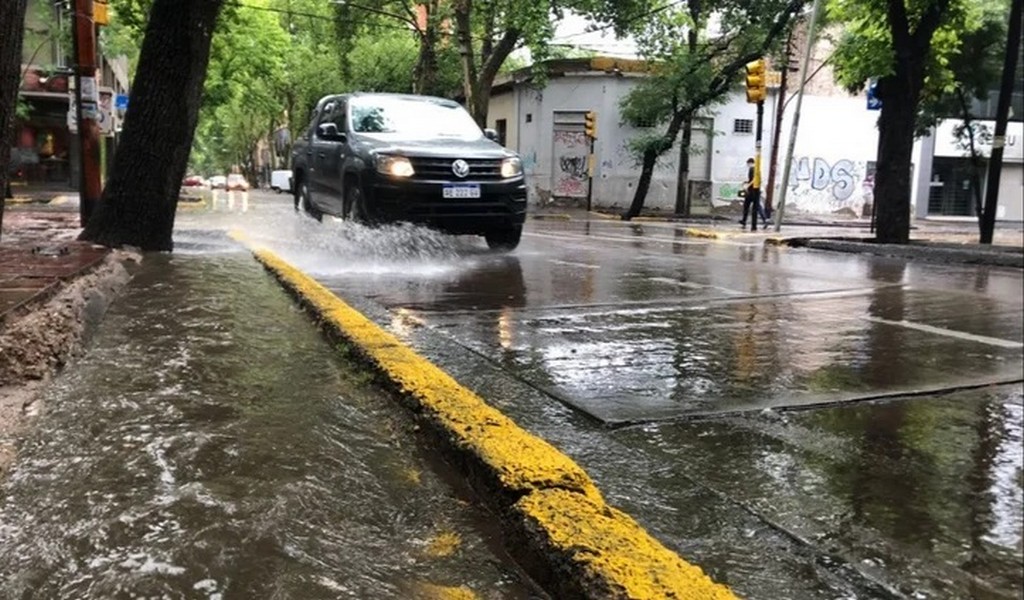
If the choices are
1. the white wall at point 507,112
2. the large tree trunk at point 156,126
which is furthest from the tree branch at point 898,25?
the white wall at point 507,112

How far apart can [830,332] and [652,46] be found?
1943 cm

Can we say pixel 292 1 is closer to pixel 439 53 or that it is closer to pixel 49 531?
pixel 439 53

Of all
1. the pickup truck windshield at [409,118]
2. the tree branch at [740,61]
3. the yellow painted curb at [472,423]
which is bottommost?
the yellow painted curb at [472,423]

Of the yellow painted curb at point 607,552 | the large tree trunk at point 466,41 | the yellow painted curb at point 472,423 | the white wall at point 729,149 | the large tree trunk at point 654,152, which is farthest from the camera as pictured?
the white wall at point 729,149

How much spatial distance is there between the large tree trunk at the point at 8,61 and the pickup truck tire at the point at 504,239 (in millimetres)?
5545

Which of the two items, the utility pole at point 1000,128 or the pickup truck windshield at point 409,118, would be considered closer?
the pickup truck windshield at point 409,118

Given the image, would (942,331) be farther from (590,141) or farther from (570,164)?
(570,164)

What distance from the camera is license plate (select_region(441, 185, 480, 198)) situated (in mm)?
7566

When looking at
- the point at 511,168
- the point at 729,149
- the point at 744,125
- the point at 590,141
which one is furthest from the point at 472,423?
the point at 744,125

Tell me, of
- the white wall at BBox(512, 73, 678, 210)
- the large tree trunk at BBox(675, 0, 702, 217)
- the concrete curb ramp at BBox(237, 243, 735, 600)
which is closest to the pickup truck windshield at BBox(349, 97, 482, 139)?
the concrete curb ramp at BBox(237, 243, 735, 600)

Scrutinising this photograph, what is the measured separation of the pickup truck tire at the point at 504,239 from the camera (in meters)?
8.52

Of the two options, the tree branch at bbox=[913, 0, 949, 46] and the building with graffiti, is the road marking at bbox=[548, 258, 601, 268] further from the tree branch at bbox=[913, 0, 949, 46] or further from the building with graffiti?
the building with graffiti

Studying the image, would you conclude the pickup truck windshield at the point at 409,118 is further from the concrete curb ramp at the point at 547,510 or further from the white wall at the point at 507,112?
the white wall at the point at 507,112

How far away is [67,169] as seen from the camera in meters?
29.5
